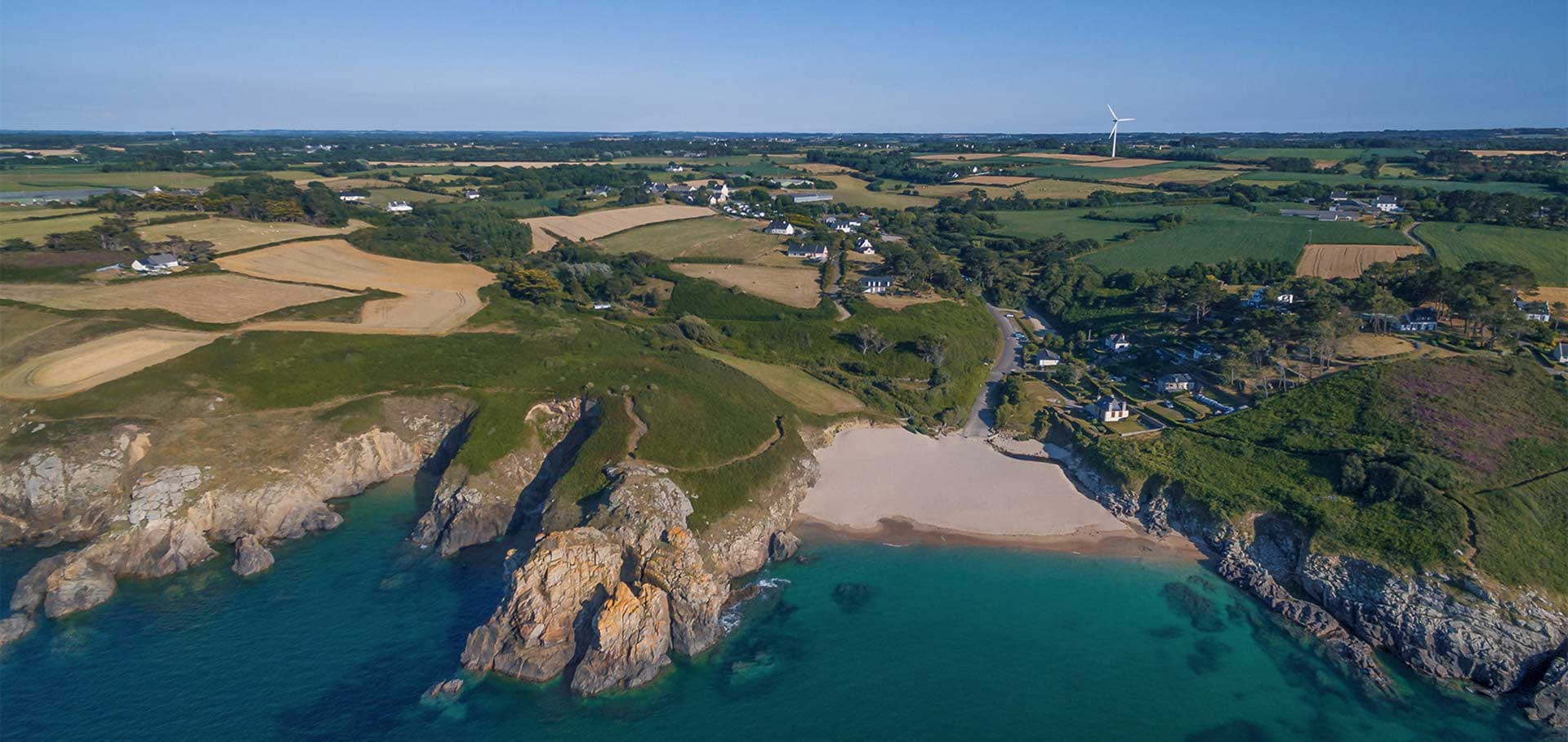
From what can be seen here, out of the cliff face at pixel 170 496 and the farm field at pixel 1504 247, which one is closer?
the cliff face at pixel 170 496

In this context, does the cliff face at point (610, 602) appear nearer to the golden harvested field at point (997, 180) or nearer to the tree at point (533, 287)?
the tree at point (533, 287)

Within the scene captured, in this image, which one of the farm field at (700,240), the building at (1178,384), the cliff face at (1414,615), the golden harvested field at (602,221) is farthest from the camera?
the golden harvested field at (602,221)

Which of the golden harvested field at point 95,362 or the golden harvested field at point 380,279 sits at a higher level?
the golden harvested field at point 380,279

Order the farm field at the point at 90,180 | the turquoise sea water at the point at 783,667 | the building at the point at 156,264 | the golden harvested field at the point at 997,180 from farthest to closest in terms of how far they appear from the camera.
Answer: the golden harvested field at the point at 997,180, the farm field at the point at 90,180, the building at the point at 156,264, the turquoise sea water at the point at 783,667

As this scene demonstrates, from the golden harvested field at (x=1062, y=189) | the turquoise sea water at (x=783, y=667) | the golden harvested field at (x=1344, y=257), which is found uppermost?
the golden harvested field at (x=1062, y=189)

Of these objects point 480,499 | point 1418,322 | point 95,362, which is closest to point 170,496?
point 95,362

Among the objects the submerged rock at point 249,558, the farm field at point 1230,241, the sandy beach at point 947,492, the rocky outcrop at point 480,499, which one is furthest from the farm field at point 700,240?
the submerged rock at point 249,558

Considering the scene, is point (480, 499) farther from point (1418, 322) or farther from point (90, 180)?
point (90, 180)
